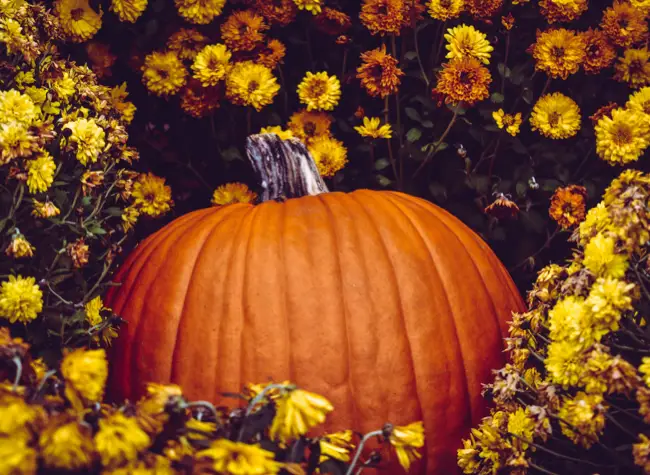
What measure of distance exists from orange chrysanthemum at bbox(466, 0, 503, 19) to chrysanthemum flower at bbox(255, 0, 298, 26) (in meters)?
0.42

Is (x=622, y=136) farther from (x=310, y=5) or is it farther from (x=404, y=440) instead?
(x=404, y=440)

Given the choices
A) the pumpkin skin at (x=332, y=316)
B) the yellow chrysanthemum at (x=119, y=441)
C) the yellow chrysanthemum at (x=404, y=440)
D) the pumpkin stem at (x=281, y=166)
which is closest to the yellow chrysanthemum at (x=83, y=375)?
the yellow chrysanthemum at (x=119, y=441)

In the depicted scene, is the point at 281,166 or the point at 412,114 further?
the point at 412,114

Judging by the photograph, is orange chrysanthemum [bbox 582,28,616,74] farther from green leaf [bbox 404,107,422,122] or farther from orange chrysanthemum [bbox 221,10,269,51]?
orange chrysanthemum [bbox 221,10,269,51]

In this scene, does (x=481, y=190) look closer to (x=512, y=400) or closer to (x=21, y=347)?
(x=512, y=400)

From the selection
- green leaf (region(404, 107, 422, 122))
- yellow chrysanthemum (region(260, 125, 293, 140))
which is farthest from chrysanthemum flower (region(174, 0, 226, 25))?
green leaf (region(404, 107, 422, 122))

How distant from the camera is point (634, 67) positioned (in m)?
1.69

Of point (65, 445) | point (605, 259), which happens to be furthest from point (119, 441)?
point (605, 259)

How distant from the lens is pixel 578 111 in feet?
5.66

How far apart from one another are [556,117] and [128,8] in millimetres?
1039

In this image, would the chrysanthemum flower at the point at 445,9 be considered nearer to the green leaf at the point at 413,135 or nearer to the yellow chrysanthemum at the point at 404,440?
the green leaf at the point at 413,135

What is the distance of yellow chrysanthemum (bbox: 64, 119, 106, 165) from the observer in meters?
1.29

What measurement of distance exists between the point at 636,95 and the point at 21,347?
1.33m

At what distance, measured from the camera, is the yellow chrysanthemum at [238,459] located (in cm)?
73
